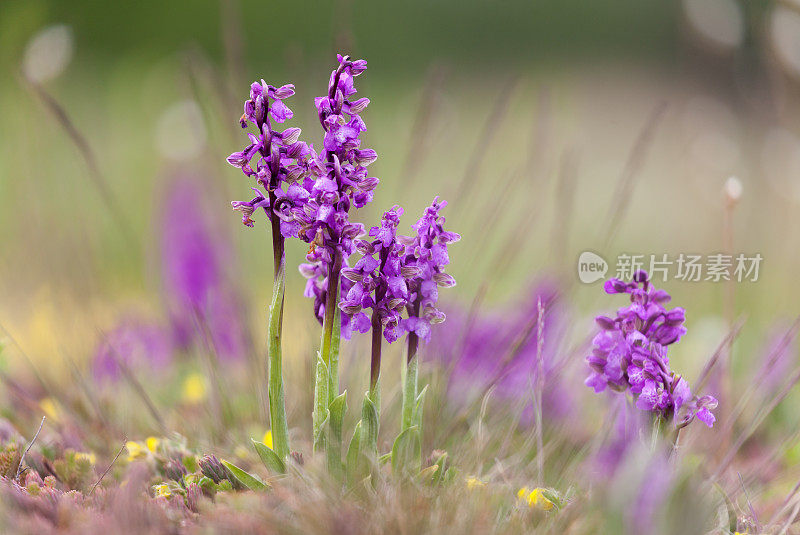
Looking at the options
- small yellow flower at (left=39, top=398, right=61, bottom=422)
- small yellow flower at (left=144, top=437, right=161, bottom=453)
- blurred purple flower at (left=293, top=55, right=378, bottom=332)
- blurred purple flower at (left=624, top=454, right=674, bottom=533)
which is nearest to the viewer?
blurred purple flower at (left=624, top=454, right=674, bottom=533)

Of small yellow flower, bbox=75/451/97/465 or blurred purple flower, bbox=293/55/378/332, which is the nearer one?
blurred purple flower, bbox=293/55/378/332

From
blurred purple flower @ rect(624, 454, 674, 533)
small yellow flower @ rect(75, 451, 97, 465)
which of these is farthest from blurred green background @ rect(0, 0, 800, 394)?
blurred purple flower @ rect(624, 454, 674, 533)

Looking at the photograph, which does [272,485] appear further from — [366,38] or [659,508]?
[366,38]

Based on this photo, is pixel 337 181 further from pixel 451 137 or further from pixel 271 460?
pixel 451 137

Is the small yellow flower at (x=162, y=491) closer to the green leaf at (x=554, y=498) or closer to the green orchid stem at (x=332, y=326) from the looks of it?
the green orchid stem at (x=332, y=326)

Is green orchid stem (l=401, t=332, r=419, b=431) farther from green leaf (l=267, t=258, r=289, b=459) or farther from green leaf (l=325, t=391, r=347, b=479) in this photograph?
green leaf (l=267, t=258, r=289, b=459)
